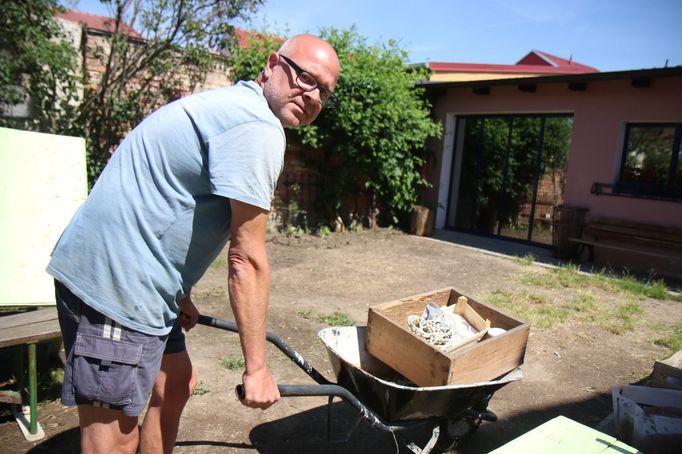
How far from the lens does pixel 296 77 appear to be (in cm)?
177

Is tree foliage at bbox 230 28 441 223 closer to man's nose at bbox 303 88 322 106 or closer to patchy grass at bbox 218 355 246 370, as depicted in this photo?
patchy grass at bbox 218 355 246 370

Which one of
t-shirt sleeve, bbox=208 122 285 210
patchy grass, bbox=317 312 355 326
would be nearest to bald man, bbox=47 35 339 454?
t-shirt sleeve, bbox=208 122 285 210

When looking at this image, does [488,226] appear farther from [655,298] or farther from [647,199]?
[655,298]

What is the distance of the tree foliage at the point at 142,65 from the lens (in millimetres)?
7535

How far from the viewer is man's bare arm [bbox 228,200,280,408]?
1556 mm

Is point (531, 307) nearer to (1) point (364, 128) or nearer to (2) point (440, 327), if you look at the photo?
(2) point (440, 327)

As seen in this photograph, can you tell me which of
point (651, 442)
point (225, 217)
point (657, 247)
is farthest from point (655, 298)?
point (225, 217)

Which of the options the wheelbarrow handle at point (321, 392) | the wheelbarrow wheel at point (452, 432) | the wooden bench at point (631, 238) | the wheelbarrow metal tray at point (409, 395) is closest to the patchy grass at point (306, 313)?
the wheelbarrow metal tray at point (409, 395)

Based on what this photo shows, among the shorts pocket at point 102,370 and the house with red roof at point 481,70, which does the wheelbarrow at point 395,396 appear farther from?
the house with red roof at point 481,70

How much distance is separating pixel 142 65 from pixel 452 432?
292 inches

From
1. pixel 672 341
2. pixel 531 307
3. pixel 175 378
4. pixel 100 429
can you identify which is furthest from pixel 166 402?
pixel 672 341

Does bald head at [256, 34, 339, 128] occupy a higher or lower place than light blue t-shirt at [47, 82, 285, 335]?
higher

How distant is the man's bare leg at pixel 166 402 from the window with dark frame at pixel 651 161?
8718mm

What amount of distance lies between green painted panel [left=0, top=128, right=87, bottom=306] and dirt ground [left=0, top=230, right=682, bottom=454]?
34.1 inches
